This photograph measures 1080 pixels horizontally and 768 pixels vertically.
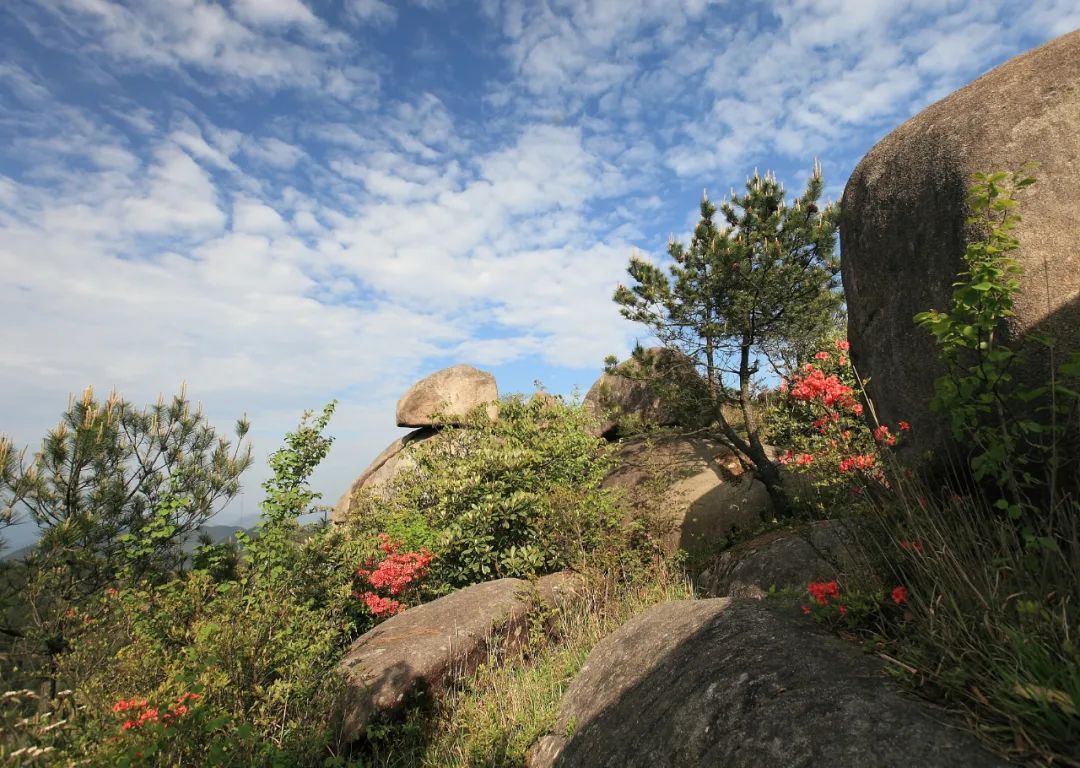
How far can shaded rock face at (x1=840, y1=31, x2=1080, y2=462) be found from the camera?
3717 mm

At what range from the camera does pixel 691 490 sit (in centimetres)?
1012

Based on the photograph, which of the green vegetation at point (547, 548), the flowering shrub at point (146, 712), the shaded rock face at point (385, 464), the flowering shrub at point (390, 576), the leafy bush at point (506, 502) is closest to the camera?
the green vegetation at point (547, 548)

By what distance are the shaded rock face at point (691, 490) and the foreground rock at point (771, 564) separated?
1.49m

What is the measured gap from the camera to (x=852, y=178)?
5.47m

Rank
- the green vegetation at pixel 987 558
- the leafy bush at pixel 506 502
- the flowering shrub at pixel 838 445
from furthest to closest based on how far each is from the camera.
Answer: the leafy bush at pixel 506 502
the flowering shrub at pixel 838 445
the green vegetation at pixel 987 558

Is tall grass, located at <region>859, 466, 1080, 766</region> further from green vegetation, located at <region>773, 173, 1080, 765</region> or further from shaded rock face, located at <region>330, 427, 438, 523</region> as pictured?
shaded rock face, located at <region>330, 427, 438, 523</region>

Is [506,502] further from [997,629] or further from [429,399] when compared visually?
[429,399]

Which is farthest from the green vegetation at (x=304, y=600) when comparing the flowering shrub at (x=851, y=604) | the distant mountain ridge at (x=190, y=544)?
the flowering shrub at (x=851, y=604)

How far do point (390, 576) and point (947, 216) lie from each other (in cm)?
743

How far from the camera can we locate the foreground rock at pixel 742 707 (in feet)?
6.88

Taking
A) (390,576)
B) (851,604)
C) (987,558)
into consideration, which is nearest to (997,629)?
(987,558)

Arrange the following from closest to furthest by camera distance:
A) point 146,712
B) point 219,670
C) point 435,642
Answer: point 146,712
point 219,670
point 435,642

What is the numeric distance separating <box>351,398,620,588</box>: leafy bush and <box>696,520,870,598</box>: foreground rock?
5.52 ft

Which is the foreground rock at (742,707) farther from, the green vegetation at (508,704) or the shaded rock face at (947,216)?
the shaded rock face at (947,216)
